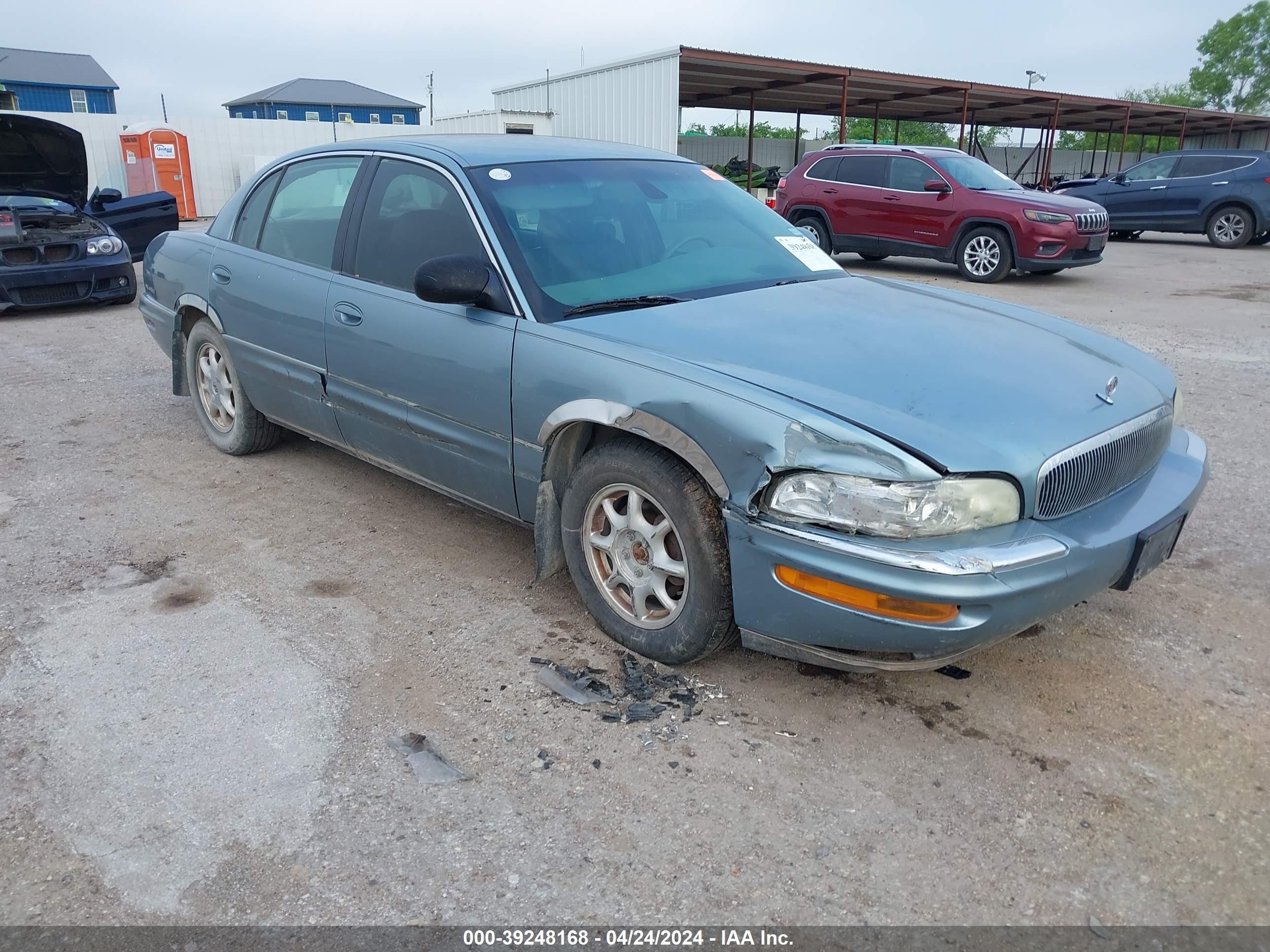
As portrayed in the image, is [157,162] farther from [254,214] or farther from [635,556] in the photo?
[635,556]

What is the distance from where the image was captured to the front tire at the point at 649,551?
2797mm

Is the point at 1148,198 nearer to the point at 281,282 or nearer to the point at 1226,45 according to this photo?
the point at 281,282

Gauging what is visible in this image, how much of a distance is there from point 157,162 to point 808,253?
23298 millimetres

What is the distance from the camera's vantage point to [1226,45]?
63812mm

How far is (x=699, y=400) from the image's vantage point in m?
2.73

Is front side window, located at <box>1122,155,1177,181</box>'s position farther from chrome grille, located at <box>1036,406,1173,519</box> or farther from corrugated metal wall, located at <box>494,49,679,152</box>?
chrome grille, located at <box>1036,406,1173,519</box>

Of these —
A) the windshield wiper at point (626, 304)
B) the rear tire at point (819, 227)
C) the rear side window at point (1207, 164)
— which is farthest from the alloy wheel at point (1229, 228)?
the windshield wiper at point (626, 304)

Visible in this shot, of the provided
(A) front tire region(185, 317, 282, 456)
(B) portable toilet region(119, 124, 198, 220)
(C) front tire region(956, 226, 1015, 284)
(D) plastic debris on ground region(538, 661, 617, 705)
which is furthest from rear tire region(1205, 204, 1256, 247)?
(B) portable toilet region(119, 124, 198, 220)

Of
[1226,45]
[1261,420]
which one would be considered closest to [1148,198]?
[1261,420]

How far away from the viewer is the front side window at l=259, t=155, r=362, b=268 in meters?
4.18

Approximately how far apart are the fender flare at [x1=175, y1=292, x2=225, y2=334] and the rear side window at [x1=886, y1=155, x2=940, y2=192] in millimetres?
9926

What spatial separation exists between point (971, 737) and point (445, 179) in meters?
2.70

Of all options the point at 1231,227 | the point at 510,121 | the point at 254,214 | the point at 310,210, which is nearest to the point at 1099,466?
the point at 310,210

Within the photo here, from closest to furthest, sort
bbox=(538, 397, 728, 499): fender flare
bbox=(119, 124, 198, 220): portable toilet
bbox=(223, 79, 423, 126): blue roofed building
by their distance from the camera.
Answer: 1. bbox=(538, 397, 728, 499): fender flare
2. bbox=(119, 124, 198, 220): portable toilet
3. bbox=(223, 79, 423, 126): blue roofed building
